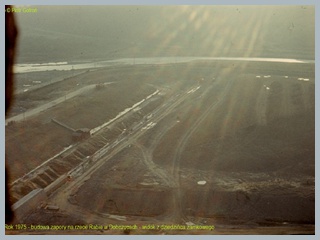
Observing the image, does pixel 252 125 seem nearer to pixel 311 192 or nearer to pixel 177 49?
pixel 311 192

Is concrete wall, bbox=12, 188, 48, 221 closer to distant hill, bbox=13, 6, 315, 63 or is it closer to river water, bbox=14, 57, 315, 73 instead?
river water, bbox=14, 57, 315, 73

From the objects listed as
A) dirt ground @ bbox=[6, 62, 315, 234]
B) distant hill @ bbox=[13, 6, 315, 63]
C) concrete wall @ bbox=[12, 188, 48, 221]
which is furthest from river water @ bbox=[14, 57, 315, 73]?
concrete wall @ bbox=[12, 188, 48, 221]

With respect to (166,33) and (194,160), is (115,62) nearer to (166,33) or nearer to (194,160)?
(166,33)

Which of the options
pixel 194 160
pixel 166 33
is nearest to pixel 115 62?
pixel 166 33

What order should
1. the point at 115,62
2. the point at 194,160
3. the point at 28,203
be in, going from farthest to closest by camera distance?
the point at 115,62, the point at 194,160, the point at 28,203

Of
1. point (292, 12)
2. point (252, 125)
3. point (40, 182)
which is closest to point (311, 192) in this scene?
point (252, 125)

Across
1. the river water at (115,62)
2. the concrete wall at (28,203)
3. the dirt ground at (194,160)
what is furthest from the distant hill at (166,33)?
the concrete wall at (28,203)
